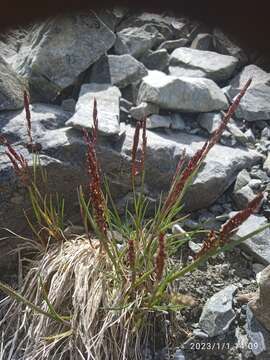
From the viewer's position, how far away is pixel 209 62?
9.38 ft

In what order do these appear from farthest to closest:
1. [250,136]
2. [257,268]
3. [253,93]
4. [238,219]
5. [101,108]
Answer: [253,93] → [250,136] → [101,108] → [257,268] → [238,219]

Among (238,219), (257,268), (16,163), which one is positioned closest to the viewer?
(238,219)

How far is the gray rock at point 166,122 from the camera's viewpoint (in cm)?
244

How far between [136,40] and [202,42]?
0.42 metres

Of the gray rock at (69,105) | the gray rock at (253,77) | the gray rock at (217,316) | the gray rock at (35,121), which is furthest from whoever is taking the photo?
the gray rock at (253,77)


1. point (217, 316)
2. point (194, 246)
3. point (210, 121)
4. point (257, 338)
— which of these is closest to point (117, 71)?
point (210, 121)

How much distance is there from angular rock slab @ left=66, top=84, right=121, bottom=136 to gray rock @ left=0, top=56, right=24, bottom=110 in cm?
28

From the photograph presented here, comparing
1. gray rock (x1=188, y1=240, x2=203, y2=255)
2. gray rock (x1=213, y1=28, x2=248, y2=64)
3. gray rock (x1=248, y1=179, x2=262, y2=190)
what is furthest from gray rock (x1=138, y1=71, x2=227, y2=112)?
gray rock (x1=188, y1=240, x2=203, y2=255)

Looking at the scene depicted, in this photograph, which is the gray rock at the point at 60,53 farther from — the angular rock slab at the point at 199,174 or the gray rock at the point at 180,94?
the angular rock slab at the point at 199,174

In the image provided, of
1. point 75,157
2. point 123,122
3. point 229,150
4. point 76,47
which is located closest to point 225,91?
point 229,150

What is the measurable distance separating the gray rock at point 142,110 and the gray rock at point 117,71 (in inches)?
8.2

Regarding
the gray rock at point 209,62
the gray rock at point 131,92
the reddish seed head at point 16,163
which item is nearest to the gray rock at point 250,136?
the gray rock at point 209,62

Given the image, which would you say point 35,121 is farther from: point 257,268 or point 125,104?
point 257,268
